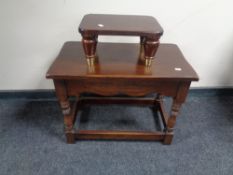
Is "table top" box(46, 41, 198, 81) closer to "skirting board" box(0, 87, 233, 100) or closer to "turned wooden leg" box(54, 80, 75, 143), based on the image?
"turned wooden leg" box(54, 80, 75, 143)

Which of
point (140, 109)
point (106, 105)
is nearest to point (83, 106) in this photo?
point (106, 105)

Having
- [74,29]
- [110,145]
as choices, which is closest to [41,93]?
[74,29]

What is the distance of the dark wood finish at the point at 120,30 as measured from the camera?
88 cm

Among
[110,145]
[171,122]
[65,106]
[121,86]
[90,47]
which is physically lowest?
[110,145]

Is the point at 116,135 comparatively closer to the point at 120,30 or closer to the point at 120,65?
the point at 120,65

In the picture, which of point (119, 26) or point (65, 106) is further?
point (65, 106)

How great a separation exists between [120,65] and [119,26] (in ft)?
0.60

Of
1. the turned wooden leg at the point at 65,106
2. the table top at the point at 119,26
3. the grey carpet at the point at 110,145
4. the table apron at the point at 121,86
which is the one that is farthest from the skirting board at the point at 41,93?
the table top at the point at 119,26

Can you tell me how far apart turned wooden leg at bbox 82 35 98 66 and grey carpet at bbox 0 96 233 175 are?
20.9 inches

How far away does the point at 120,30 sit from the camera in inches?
34.4

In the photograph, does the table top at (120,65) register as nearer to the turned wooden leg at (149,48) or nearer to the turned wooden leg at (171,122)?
the turned wooden leg at (149,48)

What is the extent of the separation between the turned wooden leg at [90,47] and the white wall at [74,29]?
0.40 meters

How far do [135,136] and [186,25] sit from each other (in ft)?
2.58

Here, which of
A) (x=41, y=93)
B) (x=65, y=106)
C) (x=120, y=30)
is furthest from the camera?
(x=41, y=93)
